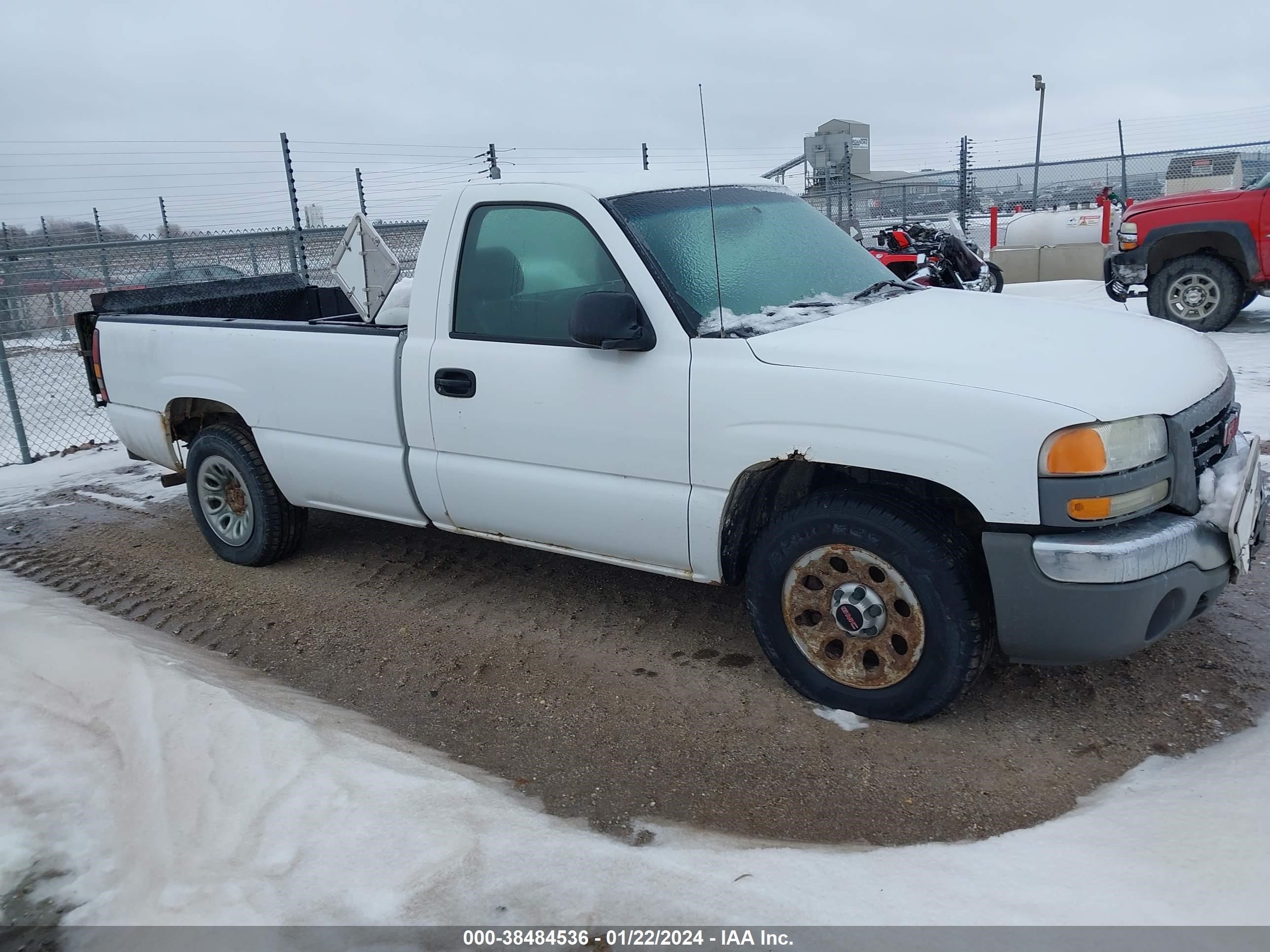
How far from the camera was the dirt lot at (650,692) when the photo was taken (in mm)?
3148

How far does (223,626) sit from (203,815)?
184 centimetres

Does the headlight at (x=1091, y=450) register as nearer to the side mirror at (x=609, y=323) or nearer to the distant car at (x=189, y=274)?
the side mirror at (x=609, y=323)

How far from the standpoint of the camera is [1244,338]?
9.62 metres

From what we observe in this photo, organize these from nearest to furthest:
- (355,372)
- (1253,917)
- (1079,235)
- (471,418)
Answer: (1253,917) → (471,418) → (355,372) → (1079,235)

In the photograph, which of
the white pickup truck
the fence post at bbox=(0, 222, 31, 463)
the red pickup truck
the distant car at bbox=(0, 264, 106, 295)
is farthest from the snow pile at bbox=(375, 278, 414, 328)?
the red pickup truck

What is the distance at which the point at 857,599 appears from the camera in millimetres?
3414

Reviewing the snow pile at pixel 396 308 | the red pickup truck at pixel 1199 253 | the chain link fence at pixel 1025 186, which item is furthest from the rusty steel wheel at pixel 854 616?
the chain link fence at pixel 1025 186

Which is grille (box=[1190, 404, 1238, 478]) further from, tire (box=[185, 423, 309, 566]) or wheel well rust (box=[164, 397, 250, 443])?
wheel well rust (box=[164, 397, 250, 443])

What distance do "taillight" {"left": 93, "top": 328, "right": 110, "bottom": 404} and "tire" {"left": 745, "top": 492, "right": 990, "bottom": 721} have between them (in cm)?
424

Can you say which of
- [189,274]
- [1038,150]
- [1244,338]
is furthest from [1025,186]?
[189,274]

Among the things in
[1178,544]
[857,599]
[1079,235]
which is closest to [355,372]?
[857,599]

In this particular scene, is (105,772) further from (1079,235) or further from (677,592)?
(1079,235)

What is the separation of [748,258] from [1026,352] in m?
1.19

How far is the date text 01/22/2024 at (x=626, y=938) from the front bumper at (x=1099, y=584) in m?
1.26
